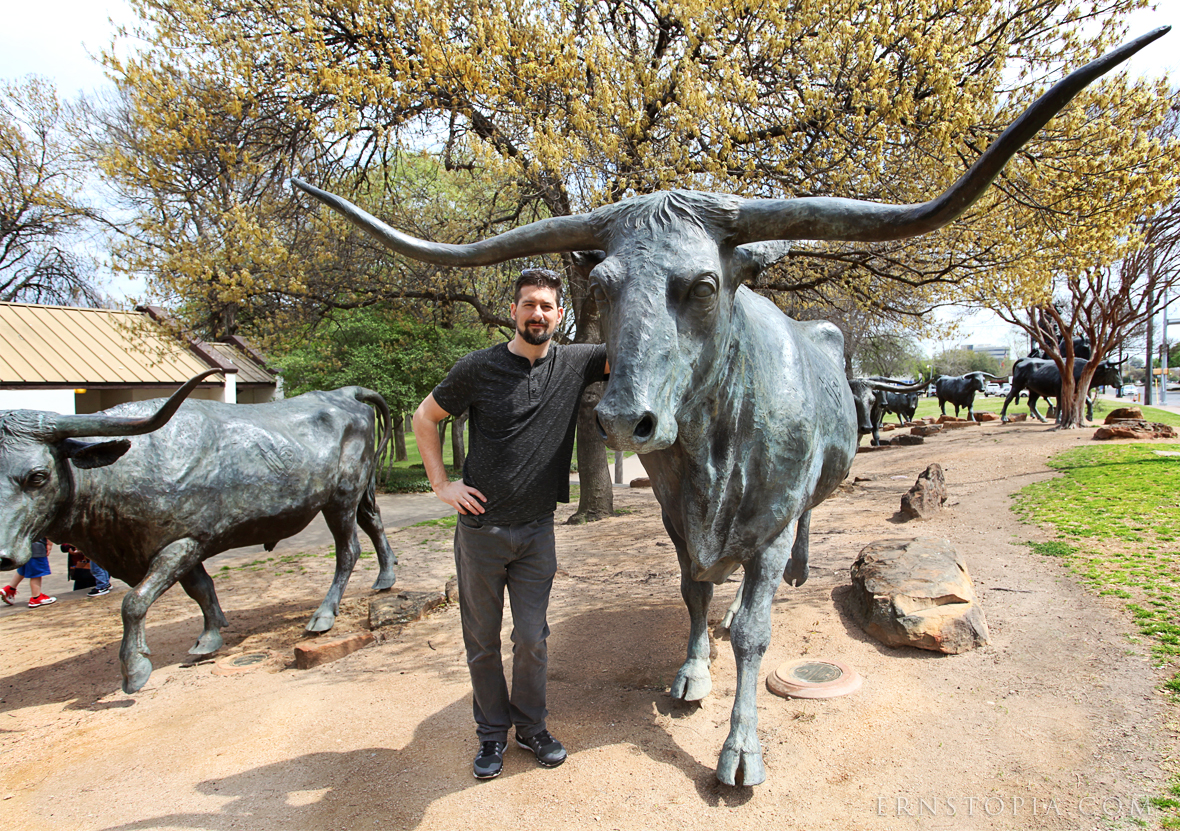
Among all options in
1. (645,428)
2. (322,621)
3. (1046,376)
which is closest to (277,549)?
(322,621)

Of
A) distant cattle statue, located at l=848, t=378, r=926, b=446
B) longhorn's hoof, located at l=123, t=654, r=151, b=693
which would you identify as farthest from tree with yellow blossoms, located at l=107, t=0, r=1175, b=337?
longhorn's hoof, located at l=123, t=654, r=151, b=693

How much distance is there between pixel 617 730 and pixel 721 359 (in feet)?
6.42

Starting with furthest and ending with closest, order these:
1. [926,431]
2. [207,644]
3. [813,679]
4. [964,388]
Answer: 1. [964,388]
2. [926,431]
3. [207,644]
4. [813,679]

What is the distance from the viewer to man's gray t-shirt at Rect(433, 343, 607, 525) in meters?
2.91

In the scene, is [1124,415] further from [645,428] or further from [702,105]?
[645,428]

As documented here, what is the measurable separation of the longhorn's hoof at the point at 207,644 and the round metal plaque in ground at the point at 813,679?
400 cm

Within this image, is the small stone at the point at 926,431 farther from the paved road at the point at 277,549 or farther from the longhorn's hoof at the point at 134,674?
the longhorn's hoof at the point at 134,674

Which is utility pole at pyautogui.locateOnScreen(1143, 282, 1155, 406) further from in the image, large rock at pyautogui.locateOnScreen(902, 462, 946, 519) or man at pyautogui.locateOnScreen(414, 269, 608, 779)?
man at pyautogui.locateOnScreen(414, 269, 608, 779)

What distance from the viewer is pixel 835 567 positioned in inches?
231

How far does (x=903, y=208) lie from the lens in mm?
2158

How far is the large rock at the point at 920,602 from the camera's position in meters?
3.83

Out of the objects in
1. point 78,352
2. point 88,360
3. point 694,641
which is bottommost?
point 694,641

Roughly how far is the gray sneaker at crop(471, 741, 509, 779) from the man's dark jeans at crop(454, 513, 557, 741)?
3 centimetres

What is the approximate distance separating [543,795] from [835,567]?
12.9 ft
